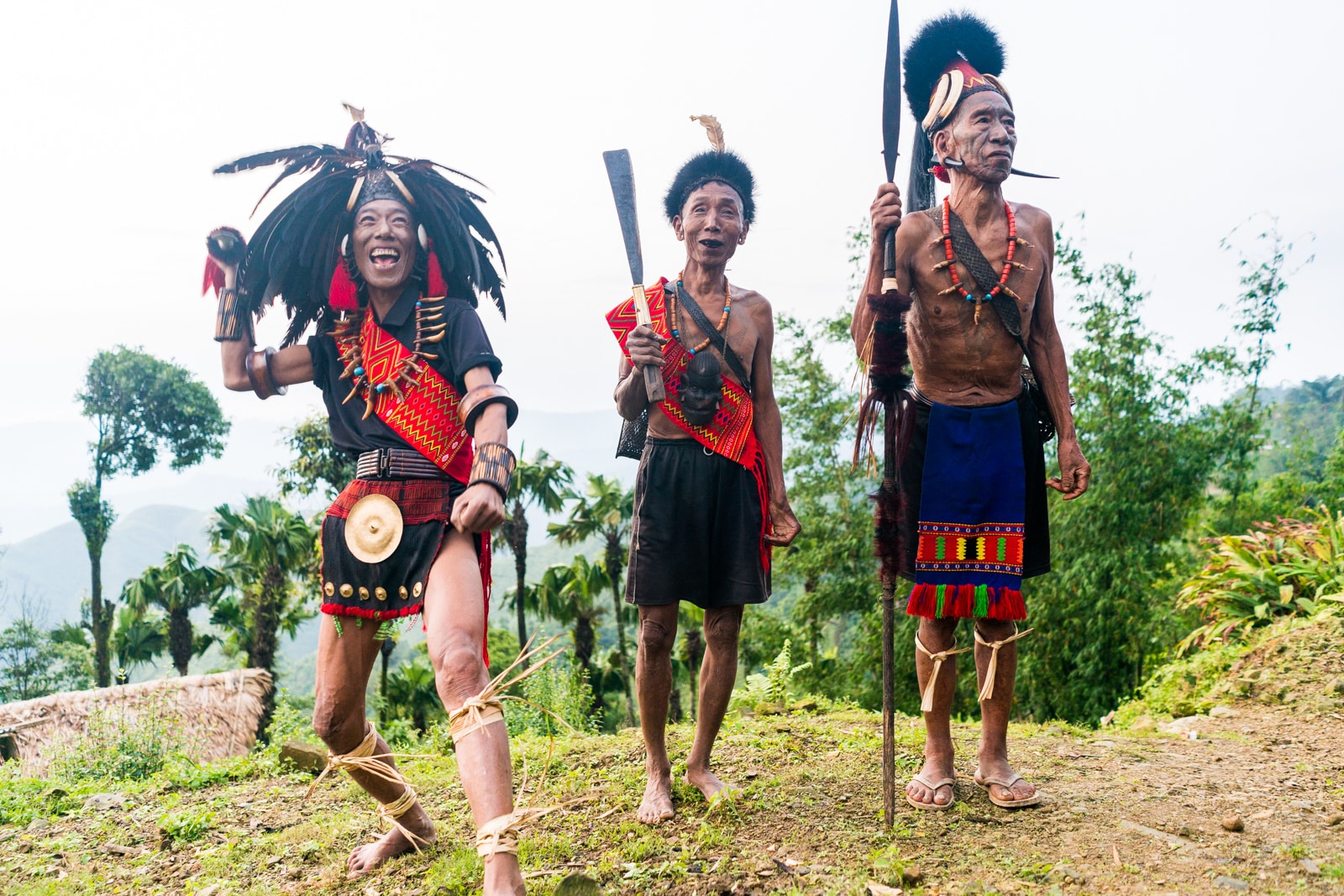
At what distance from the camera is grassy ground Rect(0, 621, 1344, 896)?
10.3 ft

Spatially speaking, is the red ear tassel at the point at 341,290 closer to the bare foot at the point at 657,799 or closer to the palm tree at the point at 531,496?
the bare foot at the point at 657,799

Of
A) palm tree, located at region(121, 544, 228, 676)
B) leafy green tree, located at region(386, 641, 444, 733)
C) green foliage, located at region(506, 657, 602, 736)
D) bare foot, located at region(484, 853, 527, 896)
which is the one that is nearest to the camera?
bare foot, located at region(484, 853, 527, 896)

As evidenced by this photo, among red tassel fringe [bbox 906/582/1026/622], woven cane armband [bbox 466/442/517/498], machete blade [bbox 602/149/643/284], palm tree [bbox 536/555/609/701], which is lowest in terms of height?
palm tree [bbox 536/555/609/701]

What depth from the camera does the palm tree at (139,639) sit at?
23047mm

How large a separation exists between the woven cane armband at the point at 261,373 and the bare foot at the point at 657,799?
2.18 m

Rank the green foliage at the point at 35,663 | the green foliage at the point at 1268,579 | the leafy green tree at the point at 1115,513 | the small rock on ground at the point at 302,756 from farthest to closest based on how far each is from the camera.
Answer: the green foliage at the point at 35,663
the leafy green tree at the point at 1115,513
the green foliage at the point at 1268,579
the small rock on ground at the point at 302,756

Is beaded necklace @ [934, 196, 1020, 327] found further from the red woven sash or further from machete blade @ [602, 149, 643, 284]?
the red woven sash

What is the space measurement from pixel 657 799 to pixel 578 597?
17.5m

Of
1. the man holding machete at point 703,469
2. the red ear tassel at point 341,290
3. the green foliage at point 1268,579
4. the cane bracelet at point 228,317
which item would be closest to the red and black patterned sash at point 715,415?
the man holding machete at point 703,469

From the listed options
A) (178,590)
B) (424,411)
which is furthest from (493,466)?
(178,590)

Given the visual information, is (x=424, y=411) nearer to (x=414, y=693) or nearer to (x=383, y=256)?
(x=383, y=256)

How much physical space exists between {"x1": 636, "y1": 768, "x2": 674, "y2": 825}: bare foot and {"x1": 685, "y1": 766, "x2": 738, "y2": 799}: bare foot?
89mm

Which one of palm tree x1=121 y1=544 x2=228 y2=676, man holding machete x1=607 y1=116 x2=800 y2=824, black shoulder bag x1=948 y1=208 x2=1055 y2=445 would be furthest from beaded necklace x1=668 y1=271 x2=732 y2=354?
palm tree x1=121 y1=544 x2=228 y2=676

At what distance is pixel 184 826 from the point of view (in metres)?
4.58
